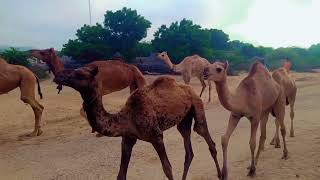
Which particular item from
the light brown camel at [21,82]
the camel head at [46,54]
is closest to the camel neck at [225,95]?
the light brown camel at [21,82]

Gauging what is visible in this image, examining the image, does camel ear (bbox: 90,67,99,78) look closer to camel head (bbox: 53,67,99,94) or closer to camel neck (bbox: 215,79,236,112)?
camel head (bbox: 53,67,99,94)

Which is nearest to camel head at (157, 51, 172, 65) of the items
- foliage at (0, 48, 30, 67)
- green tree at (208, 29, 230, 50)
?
foliage at (0, 48, 30, 67)

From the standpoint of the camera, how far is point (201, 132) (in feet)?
23.8

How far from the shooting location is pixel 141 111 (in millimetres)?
6180

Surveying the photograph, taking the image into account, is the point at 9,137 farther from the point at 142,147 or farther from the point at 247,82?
the point at 247,82

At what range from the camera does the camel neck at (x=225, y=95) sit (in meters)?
7.41

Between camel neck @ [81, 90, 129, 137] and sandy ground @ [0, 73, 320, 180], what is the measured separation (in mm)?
1825

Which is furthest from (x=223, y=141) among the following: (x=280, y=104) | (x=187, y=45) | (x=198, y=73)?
(x=187, y=45)

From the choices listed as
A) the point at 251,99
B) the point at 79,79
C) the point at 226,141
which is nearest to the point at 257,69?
the point at 251,99

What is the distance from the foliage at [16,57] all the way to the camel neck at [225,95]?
18705 millimetres

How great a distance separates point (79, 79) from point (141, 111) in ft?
3.29

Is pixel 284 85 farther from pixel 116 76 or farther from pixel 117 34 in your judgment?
pixel 117 34

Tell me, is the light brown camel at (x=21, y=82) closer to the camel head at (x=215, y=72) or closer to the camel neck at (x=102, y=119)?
the camel head at (x=215, y=72)

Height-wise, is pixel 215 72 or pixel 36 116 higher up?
pixel 215 72
